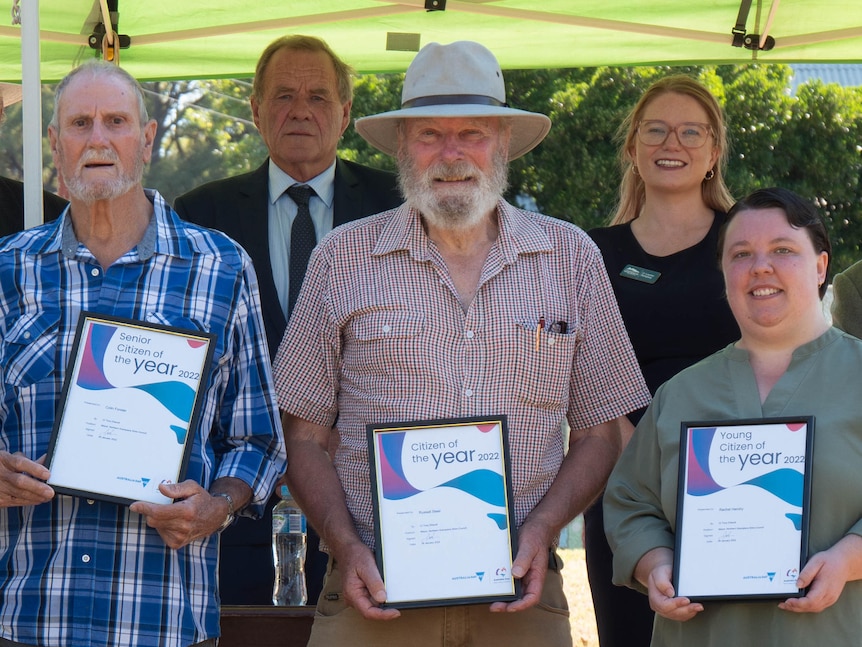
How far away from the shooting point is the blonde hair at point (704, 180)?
4551 millimetres

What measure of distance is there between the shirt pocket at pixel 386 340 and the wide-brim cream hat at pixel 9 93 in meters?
1.91

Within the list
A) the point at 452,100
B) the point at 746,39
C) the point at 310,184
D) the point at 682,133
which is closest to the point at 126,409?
the point at 452,100

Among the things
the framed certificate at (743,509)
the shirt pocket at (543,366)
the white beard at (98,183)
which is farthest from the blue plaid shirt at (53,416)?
the framed certificate at (743,509)

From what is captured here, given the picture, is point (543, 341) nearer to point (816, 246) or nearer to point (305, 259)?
point (816, 246)

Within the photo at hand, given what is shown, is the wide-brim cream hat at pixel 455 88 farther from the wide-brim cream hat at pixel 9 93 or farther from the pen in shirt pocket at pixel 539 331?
the wide-brim cream hat at pixel 9 93

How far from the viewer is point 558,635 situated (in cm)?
318

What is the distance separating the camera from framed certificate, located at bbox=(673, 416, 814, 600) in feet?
9.06

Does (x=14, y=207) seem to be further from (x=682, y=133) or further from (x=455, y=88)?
(x=682, y=133)

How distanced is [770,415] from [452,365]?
0.82 m

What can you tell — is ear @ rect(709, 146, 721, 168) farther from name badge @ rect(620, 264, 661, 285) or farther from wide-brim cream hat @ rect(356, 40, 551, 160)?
wide-brim cream hat @ rect(356, 40, 551, 160)

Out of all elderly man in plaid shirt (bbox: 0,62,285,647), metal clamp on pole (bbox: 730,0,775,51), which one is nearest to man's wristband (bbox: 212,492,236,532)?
elderly man in plaid shirt (bbox: 0,62,285,647)

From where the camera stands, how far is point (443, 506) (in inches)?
114

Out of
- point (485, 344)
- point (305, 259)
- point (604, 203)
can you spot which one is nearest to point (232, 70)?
point (305, 259)

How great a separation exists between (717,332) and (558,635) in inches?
55.6
